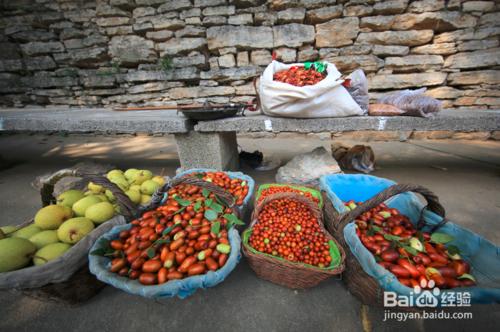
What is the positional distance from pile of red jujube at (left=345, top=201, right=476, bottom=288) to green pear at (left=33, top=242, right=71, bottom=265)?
158cm

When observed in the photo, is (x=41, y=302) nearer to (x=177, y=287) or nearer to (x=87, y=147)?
(x=177, y=287)

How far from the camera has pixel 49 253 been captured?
3.14 ft

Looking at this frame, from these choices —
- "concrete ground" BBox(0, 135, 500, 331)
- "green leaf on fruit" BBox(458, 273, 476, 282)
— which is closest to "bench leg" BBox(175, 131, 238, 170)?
"concrete ground" BBox(0, 135, 500, 331)

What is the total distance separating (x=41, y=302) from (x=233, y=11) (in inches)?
194

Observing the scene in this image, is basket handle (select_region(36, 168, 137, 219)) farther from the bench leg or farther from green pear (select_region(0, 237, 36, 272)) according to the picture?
the bench leg

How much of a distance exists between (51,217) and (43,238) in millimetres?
136

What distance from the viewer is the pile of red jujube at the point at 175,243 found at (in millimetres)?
917

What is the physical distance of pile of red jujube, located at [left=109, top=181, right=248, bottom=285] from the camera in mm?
917

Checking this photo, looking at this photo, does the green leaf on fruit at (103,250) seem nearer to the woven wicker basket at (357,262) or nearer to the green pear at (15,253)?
the green pear at (15,253)

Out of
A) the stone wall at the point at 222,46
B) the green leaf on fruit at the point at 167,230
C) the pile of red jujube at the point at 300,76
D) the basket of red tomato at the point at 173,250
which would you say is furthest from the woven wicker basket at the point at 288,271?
the stone wall at the point at 222,46

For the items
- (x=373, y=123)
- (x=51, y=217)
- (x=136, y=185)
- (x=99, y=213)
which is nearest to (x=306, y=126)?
(x=373, y=123)

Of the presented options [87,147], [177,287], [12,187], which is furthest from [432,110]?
[87,147]

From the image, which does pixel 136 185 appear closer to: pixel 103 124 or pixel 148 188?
pixel 148 188

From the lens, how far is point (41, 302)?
1.12 metres
